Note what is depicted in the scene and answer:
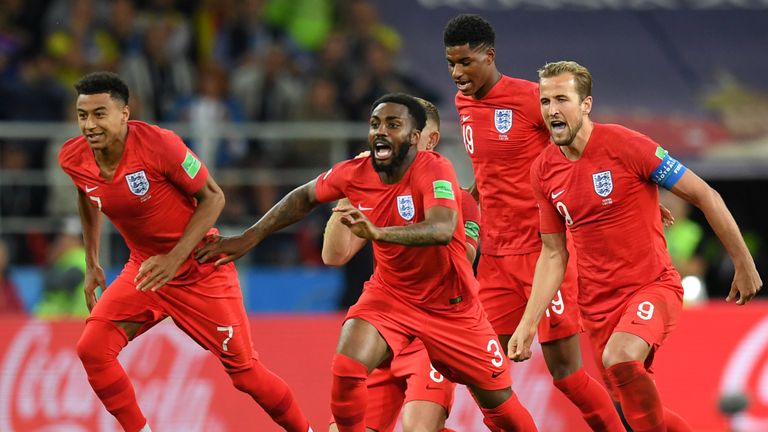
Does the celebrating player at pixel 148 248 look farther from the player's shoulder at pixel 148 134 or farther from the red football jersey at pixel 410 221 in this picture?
the red football jersey at pixel 410 221

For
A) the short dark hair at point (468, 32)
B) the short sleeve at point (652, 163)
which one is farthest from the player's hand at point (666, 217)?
the short dark hair at point (468, 32)

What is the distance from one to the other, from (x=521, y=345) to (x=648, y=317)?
72cm

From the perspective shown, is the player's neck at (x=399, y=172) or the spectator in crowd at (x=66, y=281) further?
the spectator in crowd at (x=66, y=281)

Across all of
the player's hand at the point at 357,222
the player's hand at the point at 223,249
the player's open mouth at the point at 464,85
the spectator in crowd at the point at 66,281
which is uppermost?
the player's open mouth at the point at 464,85

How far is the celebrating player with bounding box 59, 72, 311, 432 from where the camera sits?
825 cm

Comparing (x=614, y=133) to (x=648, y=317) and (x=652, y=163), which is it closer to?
(x=652, y=163)

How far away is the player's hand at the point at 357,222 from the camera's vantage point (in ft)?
22.9

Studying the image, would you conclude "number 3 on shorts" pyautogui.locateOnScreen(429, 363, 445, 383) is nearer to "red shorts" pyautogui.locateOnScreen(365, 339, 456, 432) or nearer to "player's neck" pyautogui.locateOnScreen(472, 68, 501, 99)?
"red shorts" pyautogui.locateOnScreen(365, 339, 456, 432)

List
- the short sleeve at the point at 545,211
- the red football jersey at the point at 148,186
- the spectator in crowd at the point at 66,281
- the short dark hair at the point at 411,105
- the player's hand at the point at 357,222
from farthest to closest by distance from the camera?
the spectator in crowd at the point at 66,281
the red football jersey at the point at 148,186
the short sleeve at the point at 545,211
the short dark hair at the point at 411,105
the player's hand at the point at 357,222

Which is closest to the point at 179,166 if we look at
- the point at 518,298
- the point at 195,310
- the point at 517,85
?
the point at 195,310

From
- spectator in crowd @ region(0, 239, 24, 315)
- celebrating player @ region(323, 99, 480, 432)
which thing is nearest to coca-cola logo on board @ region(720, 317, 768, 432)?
celebrating player @ region(323, 99, 480, 432)

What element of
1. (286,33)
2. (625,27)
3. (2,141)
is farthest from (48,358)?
(625,27)

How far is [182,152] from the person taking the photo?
8.30m

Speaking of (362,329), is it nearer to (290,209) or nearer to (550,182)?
(290,209)
